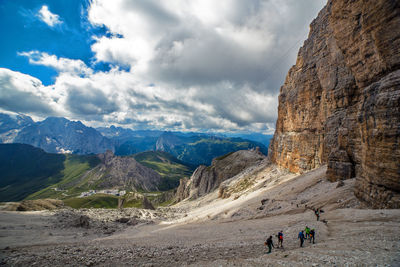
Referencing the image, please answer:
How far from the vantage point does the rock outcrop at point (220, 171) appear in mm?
143800

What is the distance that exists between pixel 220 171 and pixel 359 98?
392ft

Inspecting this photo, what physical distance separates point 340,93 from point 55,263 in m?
62.2

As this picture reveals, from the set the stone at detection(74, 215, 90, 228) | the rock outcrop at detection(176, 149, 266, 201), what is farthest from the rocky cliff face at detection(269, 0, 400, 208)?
the rock outcrop at detection(176, 149, 266, 201)

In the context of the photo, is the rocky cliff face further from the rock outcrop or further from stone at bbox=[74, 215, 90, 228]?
the rock outcrop

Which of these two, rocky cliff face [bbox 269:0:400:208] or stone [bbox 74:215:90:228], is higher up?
rocky cliff face [bbox 269:0:400:208]

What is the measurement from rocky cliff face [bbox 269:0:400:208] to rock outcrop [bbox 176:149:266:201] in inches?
2737

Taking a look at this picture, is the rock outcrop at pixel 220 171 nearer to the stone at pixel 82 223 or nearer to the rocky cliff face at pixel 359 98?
the rocky cliff face at pixel 359 98

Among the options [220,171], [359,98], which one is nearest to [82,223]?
[359,98]

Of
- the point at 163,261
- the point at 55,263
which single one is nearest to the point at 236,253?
the point at 163,261

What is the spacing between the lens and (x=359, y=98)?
41.1m

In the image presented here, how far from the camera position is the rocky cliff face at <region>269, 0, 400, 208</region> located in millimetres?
23531

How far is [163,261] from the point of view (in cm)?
1900

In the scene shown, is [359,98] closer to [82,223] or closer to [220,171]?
[82,223]

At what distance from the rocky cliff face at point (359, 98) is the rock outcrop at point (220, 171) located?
69.5 meters
